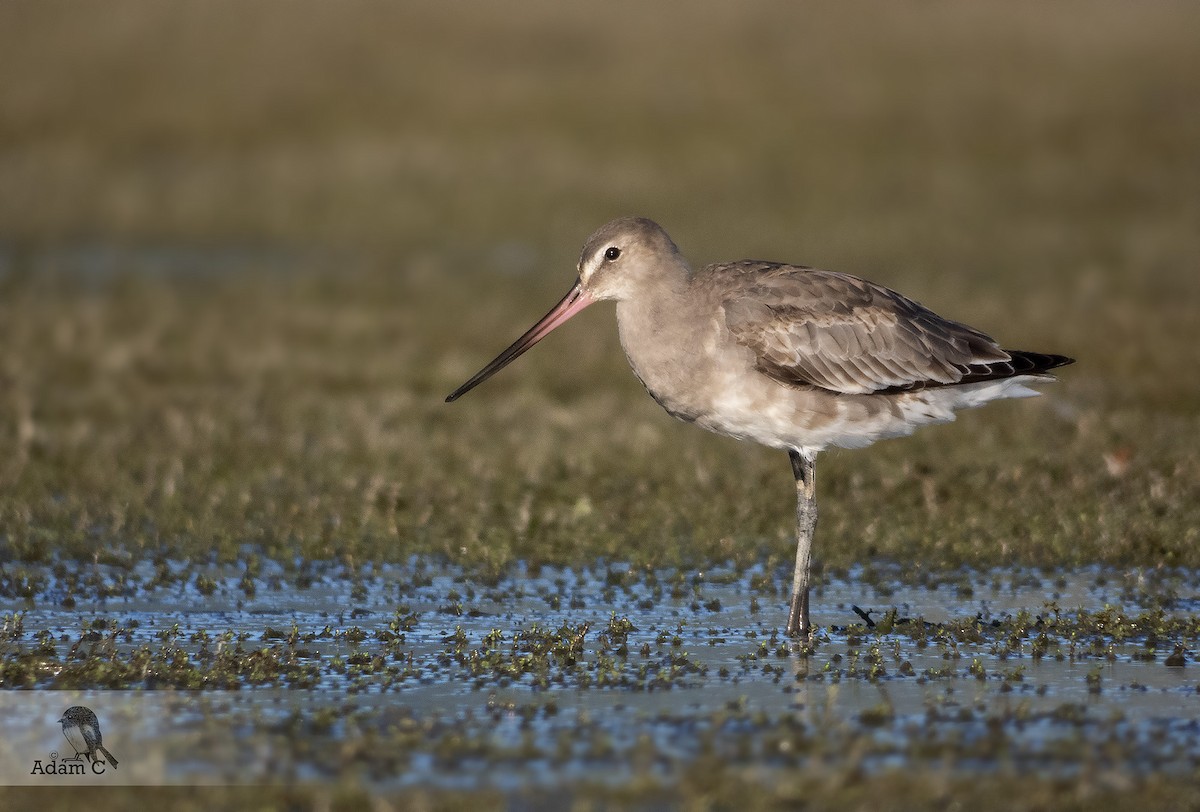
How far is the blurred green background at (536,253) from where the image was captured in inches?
431

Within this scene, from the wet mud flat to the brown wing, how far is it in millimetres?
1228

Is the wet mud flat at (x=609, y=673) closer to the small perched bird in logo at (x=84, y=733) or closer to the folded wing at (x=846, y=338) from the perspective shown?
the small perched bird in logo at (x=84, y=733)

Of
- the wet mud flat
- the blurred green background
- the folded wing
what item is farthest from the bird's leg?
the blurred green background

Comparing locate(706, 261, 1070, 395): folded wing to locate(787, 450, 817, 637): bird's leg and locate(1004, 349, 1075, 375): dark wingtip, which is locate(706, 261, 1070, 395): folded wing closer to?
locate(1004, 349, 1075, 375): dark wingtip

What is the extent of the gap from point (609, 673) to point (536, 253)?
619 inches

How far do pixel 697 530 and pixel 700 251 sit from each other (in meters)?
11.7

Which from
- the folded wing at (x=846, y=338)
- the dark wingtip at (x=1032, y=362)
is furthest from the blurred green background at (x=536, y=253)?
the folded wing at (x=846, y=338)

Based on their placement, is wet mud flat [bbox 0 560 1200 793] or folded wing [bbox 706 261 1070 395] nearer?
wet mud flat [bbox 0 560 1200 793]

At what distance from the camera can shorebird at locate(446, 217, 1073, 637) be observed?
348 inches

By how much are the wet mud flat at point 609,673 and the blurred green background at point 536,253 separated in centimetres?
62

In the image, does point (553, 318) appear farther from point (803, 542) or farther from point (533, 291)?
point (533, 291)

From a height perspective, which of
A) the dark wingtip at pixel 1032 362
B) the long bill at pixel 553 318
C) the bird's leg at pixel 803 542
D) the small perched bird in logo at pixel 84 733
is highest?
the long bill at pixel 553 318

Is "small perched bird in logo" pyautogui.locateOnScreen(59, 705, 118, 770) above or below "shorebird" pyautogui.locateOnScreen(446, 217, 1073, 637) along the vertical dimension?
below

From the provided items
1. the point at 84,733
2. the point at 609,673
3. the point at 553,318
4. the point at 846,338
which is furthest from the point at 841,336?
the point at 84,733
